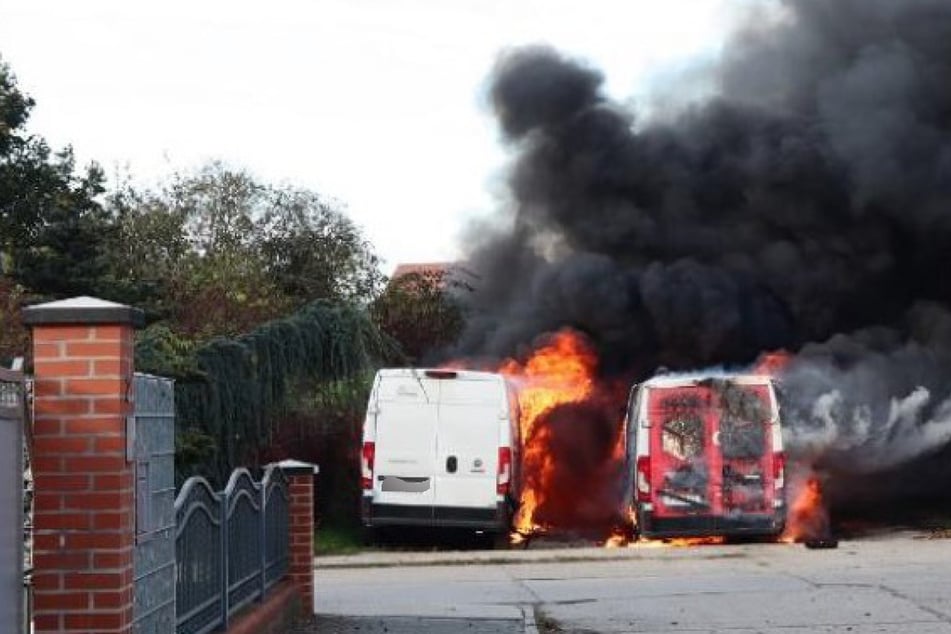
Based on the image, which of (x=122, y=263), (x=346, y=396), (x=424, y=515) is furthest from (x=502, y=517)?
(x=122, y=263)

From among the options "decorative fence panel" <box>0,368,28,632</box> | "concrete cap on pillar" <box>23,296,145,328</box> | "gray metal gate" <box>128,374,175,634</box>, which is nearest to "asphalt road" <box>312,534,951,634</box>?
"gray metal gate" <box>128,374,175,634</box>

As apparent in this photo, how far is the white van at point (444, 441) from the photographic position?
1902cm

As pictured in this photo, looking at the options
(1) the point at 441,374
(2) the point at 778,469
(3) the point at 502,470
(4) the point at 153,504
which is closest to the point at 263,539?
(4) the point at 153,504

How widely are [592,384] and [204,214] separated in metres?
21.4

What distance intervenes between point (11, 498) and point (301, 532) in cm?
696

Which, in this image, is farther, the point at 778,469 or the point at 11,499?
the point at 778,469

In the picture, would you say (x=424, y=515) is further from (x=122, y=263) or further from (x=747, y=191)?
(x=122, y=263)

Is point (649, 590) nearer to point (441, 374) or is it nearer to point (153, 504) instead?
point (441, 374)

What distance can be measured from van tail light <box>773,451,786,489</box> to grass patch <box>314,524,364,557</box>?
18.6 feet

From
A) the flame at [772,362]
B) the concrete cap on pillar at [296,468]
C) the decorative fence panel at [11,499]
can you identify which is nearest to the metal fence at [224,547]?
the concrete cap on pillar at [296,468]

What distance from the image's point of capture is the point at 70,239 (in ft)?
105

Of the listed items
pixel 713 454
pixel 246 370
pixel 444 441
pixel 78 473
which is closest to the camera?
pixel 78 473

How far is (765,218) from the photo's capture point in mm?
28016

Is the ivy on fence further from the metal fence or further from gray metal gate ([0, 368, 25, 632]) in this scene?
gray metal gate ([0, 368, 25, 632])
